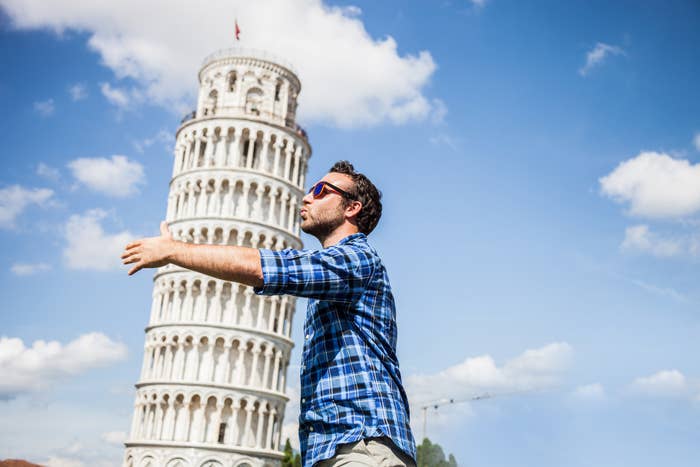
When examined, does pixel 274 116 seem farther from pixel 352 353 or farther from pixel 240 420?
pixel 352 353

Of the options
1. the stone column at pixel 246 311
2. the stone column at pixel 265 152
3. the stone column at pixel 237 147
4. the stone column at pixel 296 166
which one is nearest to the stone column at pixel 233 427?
the stone column at pixel 246 311

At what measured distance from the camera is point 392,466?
3.10 meters

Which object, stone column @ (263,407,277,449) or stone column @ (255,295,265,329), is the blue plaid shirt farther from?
stone column @ (263,407,277,449)

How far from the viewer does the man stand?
3062 mm

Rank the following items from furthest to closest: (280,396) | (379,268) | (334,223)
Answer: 1. (280,396)
2. (334,223)
3. (379,268)

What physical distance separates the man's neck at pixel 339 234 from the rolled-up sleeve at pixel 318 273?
37cm

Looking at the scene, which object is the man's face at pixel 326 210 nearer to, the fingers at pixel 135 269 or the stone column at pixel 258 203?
the fingers at pixel 135 269

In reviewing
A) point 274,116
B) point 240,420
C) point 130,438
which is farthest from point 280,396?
point 274,116

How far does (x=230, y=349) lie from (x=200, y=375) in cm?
230

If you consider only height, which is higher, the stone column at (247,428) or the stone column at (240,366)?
the stone column at (240,366)

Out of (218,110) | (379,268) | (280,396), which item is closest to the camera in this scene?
(379,268)

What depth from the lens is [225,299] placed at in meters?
46.4

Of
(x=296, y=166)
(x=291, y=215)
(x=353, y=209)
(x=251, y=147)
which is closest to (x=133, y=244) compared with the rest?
(x=353, y=209)

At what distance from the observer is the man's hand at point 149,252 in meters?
3.09
